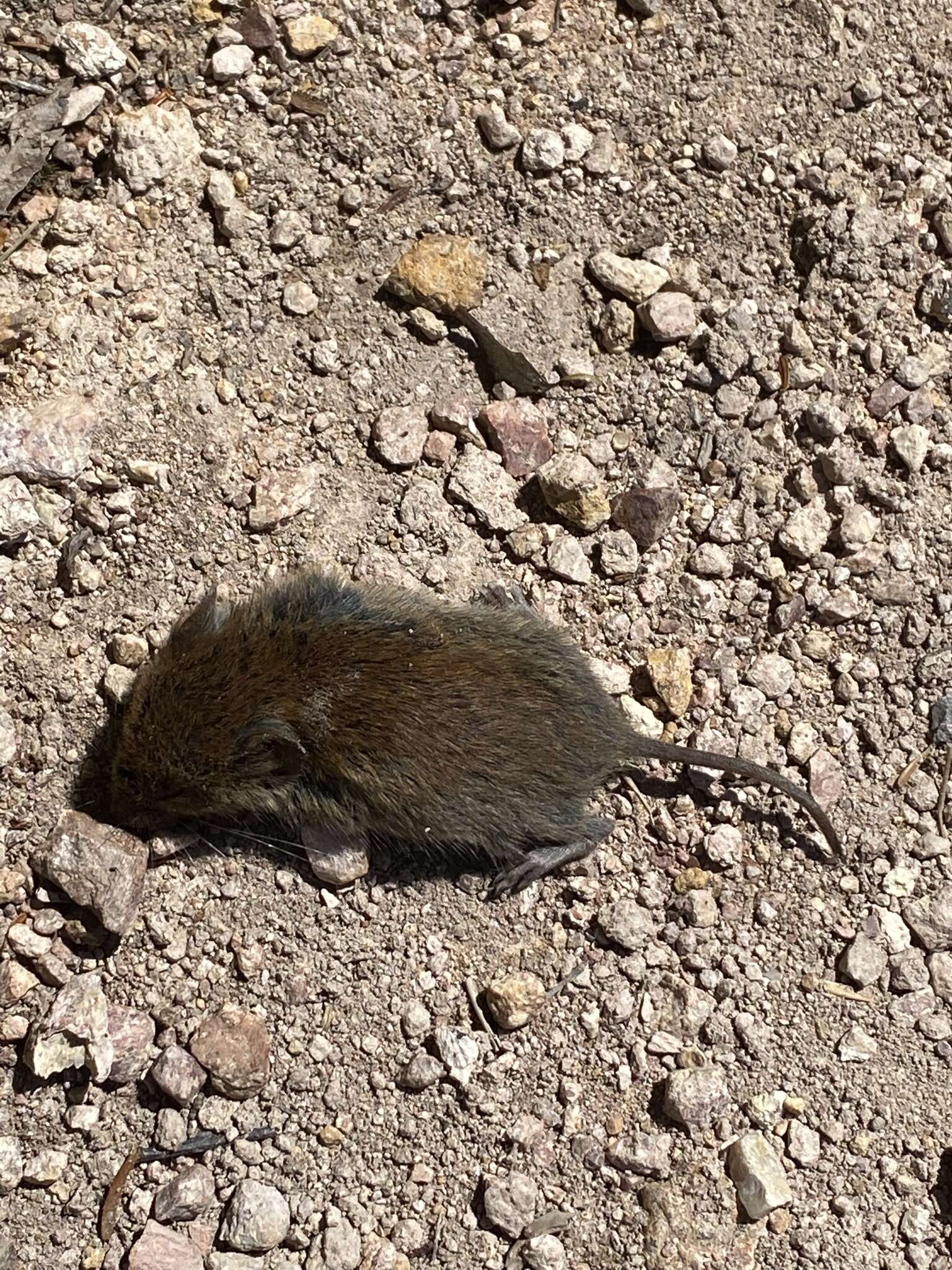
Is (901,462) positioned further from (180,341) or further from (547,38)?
(180,341)

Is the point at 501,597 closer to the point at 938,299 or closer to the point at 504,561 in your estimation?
the point at 504,561

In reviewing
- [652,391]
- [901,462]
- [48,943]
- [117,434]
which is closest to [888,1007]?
[901,462]

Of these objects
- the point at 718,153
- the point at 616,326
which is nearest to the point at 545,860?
the point at 616,326

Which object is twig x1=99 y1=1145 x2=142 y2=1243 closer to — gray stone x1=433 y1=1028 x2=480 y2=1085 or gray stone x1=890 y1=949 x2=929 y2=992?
gray stone x1=433 y1=1028 x2=480 y2=1085

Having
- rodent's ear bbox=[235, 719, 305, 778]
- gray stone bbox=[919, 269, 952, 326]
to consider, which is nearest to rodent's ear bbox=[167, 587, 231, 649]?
rodent's ear bbox=[235, 719, 305, 778]

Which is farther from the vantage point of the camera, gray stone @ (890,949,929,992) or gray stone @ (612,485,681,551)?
gray stone @ (612,485,681,551)

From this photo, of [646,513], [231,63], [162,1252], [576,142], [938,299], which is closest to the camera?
[162,1252]
